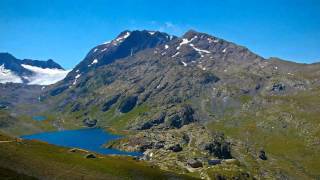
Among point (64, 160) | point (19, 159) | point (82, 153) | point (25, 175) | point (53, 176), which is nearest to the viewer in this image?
point (25, 175)

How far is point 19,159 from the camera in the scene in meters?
108

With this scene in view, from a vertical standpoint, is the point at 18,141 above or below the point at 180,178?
above

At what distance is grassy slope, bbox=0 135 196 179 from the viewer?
101 metres

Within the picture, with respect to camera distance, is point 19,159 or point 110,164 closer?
point 19,159

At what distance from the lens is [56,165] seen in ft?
363

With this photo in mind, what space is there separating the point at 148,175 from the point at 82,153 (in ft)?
87.1

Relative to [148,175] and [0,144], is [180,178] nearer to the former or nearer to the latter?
[148,175]

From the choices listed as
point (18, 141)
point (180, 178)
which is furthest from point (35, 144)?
point (180, 178)

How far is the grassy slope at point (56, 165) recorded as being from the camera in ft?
333

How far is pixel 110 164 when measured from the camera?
128875 mm

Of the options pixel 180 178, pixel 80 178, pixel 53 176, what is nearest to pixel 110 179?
pixel 80 178

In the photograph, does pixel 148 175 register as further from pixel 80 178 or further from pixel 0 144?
pixel 0 144

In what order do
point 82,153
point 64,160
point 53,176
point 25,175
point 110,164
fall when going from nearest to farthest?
point 25,175 → point 53,176 → point 64,160 → point 110,164 → point 82,153

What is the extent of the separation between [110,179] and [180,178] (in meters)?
33.0
